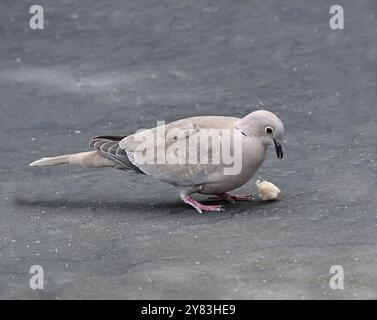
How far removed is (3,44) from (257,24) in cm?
255

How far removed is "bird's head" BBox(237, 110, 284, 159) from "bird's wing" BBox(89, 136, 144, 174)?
766 millimetres

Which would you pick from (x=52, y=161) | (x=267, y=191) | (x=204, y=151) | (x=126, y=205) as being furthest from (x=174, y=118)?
(x=204, y=151)

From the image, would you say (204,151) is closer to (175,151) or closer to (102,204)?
(175,151)

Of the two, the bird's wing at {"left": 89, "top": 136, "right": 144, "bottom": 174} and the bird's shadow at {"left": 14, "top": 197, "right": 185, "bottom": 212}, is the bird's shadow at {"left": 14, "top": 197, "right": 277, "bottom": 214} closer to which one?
the bird's shadow at {"left": 14, "top": 197, "right": 185, "bottom": 212}

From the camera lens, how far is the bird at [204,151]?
6.05 meters

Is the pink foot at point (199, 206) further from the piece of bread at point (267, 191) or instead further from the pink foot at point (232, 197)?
the piece of bread at point (267, 191)

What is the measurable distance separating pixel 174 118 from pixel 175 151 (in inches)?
87.2

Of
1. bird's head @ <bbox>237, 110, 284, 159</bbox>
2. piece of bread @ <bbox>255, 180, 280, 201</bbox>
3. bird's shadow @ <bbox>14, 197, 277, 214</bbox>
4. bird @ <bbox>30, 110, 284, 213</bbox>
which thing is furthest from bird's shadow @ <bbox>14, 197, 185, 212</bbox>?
bird's head @ <bbox>237, 110, 284, 159</bbox>

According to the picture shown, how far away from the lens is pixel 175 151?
6164mm

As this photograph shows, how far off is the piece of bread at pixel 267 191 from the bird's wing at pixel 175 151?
1.45ft

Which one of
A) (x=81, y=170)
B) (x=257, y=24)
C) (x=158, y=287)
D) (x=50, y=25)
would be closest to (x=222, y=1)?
(x=257, y=24)

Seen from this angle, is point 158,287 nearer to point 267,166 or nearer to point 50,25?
point 267,166

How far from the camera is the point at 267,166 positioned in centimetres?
716

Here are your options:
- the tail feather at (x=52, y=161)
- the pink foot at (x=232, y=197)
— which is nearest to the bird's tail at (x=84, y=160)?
the tail feather at (x=52, y=161)
